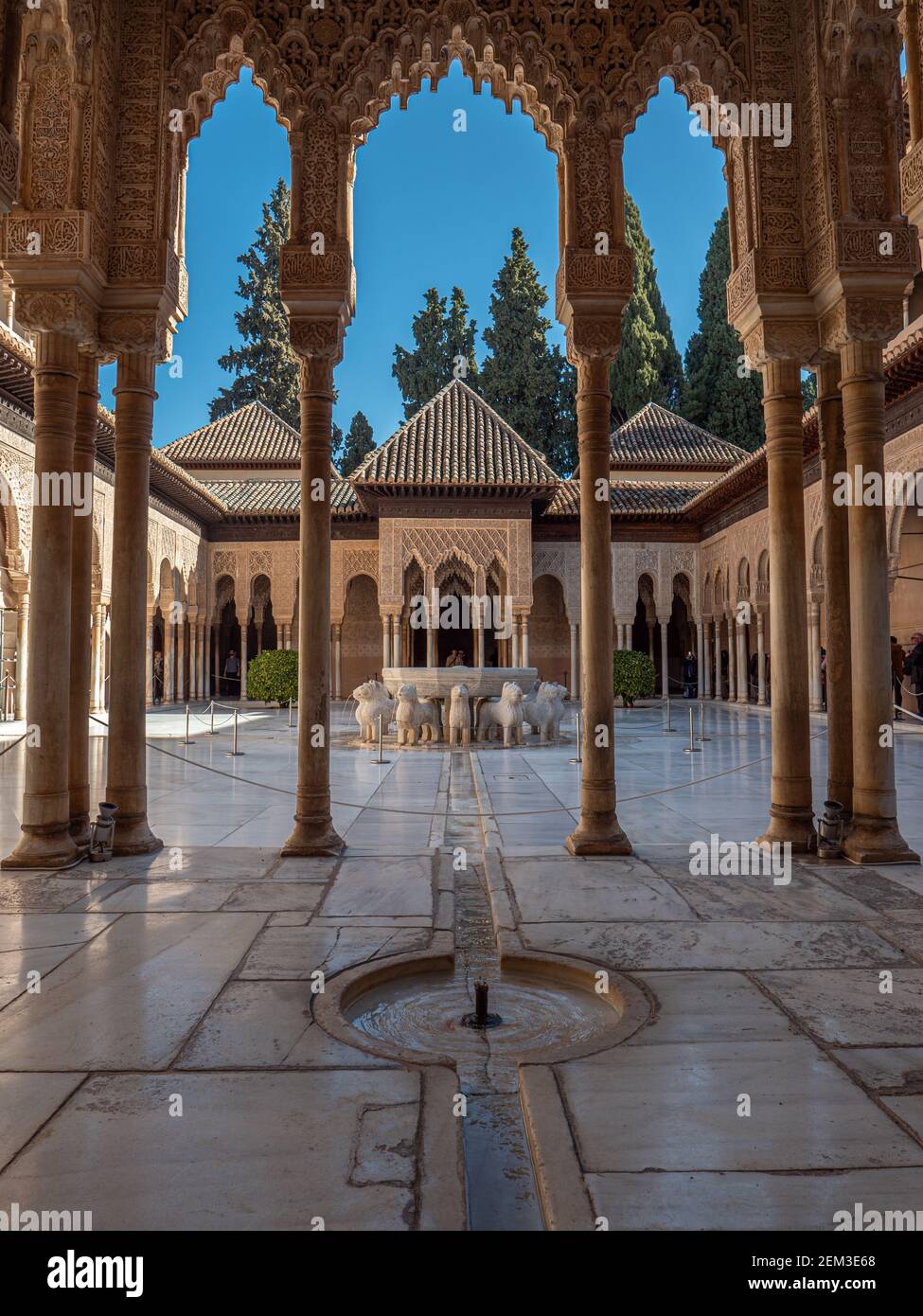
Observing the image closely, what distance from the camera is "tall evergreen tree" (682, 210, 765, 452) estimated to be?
35.1m

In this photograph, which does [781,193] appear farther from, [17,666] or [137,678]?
[17,666]

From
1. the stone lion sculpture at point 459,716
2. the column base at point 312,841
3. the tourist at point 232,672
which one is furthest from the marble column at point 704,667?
the column base at point 312,841

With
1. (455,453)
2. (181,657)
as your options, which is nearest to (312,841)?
(455,453)

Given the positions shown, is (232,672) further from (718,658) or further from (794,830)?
(794,830)

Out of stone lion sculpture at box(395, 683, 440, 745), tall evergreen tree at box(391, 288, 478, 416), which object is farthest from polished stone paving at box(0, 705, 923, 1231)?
tall evergreen tree at box(391, 288, 478, 416)

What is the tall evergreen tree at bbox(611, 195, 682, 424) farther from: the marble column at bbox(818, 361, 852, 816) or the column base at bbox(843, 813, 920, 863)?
the column base at bbox(843, 813, 920, 863)

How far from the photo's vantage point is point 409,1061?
2605mm

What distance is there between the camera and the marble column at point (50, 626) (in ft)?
17.2

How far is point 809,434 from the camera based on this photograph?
1809 cm

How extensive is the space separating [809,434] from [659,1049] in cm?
1782

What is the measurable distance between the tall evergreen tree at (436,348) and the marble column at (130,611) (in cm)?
3483

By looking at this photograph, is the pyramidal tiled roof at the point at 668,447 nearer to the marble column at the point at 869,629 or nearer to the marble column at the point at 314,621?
the marble column at the point at 869,629

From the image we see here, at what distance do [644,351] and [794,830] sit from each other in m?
34.8
